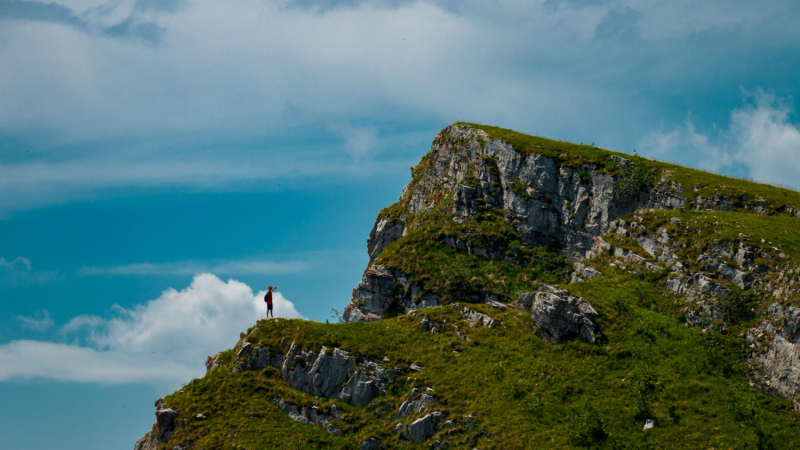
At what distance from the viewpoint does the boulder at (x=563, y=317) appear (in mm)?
46125

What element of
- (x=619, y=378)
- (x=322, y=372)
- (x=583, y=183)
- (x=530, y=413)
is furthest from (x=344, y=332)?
(x=583, y=183)

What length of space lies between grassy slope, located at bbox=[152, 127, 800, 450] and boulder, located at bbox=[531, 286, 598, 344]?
1015 mm

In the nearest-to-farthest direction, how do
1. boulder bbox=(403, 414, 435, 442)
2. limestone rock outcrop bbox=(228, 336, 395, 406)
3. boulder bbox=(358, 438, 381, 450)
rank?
1. boulder bbox=(403, 414, 435, 442)
2. boulder bbox=(358, 438, 381, 450)
3. limestone rock outcrop bbox=(228, 336, 395, 406)

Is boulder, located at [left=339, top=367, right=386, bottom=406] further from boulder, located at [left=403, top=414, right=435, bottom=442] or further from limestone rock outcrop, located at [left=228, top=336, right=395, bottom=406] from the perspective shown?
boulder, located at [left=403, top=414, right=435, bottom=442]

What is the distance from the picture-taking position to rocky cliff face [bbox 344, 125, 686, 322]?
203 ft

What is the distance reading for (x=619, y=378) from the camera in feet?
136

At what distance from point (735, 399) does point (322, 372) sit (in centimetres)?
3235

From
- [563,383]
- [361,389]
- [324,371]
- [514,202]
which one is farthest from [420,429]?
[514,202]

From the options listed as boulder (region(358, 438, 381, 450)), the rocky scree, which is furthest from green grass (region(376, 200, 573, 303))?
boulder (region(358, 438, 381, 450))

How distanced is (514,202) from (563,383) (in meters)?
29.8

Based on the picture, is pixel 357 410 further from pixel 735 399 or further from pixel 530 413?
pixel 735 399

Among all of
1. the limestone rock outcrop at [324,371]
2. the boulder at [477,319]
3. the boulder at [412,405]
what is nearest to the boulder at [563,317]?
the boulder at [477,319]

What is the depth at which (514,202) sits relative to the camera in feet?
220

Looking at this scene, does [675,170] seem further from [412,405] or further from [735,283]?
[412,405]
